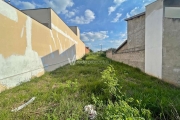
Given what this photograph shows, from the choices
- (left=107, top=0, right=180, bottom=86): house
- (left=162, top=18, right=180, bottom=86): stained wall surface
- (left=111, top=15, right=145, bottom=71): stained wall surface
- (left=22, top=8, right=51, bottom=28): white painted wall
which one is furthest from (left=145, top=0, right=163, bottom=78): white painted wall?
(left=22, top=8, right=51, bottom=28): white painted wall

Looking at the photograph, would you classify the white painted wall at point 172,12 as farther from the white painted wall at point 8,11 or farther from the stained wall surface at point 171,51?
the white painted wall at point 8,11

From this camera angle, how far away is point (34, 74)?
5.04 m

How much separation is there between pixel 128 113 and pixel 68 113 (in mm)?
1173

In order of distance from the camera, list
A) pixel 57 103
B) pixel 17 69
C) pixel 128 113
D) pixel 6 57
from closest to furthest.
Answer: pixel 128 113 → pixel 57 103 → pixel 6 57 → pixel 17 69

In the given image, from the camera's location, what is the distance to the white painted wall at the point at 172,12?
4957mm

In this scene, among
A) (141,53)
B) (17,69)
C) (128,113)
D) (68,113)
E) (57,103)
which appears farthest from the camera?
(141,53)

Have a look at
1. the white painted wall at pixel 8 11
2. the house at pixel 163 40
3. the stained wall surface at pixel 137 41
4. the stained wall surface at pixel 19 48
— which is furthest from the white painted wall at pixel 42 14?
the stained wall surface at pixel 137 41

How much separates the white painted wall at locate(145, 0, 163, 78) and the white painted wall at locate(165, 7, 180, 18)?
24 centimetres

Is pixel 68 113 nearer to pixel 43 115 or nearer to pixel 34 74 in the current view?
pixel 43 115

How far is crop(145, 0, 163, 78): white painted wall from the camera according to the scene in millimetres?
5348

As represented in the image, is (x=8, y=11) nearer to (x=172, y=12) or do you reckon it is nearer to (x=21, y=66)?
(x=21, y=66)

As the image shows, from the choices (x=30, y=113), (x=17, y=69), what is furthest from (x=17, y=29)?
(x=30, y=113)

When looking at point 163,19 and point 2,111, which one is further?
point 163,19

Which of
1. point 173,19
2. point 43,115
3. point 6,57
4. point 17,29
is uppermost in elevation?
point 173,19
